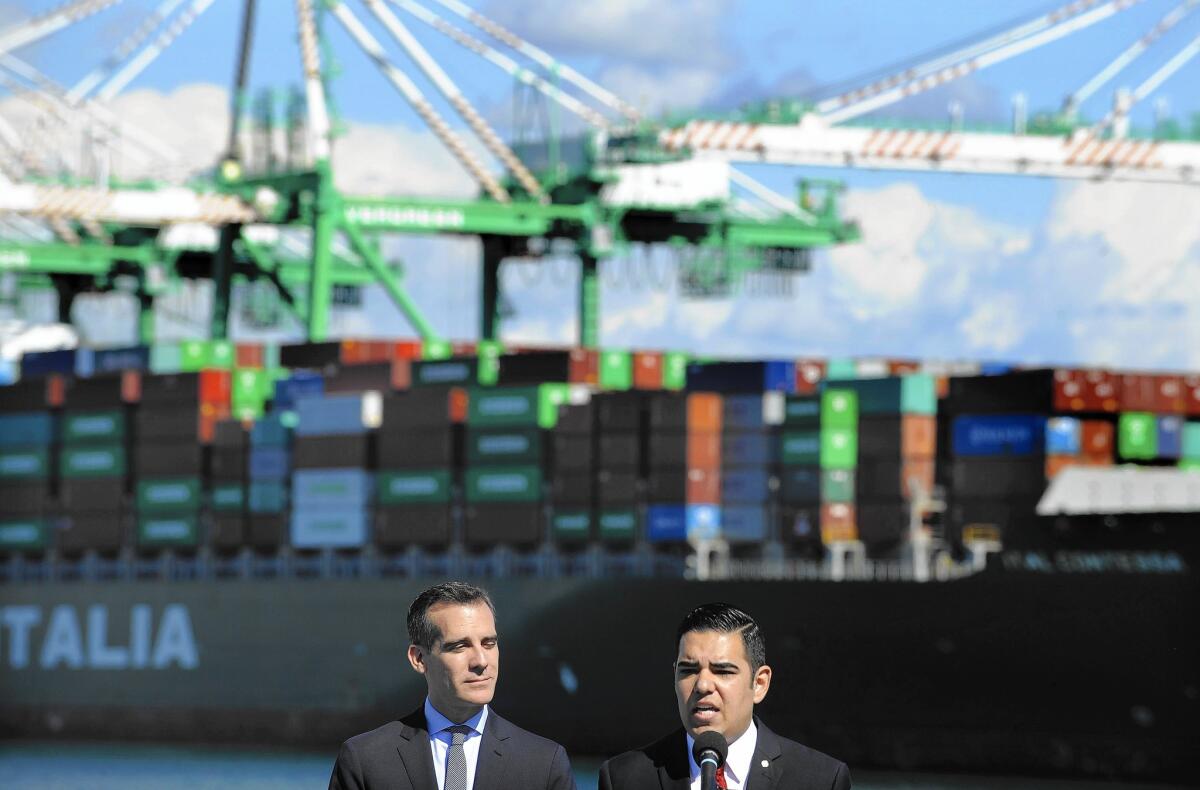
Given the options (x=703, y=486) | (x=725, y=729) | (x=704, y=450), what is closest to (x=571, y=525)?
(x=703, y=486)

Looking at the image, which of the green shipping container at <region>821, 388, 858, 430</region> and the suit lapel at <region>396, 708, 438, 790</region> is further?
the green shipping container at <region>821, 388, 858, 430</region>

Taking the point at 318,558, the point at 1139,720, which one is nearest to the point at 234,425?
the point at 318,558

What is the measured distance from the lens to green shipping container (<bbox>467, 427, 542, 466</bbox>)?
150 ft

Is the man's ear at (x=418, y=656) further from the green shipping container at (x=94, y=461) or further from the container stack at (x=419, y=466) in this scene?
the green shipping container at (x=94, y=461)

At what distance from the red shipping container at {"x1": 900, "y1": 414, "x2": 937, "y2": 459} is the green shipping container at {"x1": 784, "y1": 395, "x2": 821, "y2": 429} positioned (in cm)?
171

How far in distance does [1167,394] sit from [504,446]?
13.6 m

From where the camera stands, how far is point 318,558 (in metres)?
50.0

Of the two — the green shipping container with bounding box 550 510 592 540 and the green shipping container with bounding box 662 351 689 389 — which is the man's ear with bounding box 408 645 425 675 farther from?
the green shipping container with bounding box 662 351 689 389

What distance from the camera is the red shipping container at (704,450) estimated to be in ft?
142

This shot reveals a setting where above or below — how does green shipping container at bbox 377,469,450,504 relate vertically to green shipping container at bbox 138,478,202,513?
above

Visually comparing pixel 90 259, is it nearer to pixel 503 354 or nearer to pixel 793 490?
pixel 503 354

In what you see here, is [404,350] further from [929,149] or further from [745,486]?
[745,486]

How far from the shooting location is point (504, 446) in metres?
46.1

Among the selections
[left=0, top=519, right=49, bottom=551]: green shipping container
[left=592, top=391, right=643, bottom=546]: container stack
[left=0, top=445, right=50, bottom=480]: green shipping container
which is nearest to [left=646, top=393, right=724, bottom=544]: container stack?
[left=592, top=391, right=643, bottom=546]: container stack
